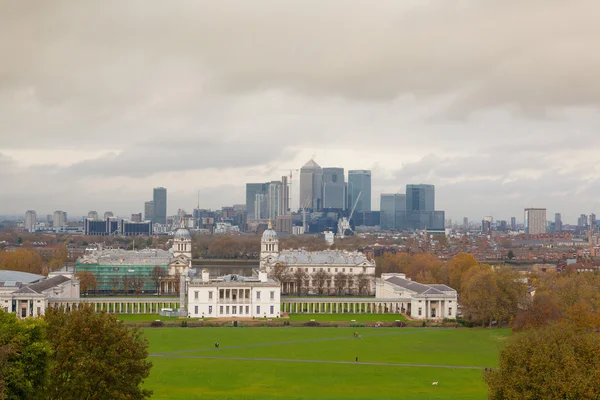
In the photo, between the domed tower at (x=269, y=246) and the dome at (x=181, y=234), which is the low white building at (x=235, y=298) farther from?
the dome at (x=181, y=234)

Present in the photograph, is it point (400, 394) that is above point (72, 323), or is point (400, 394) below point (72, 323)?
below

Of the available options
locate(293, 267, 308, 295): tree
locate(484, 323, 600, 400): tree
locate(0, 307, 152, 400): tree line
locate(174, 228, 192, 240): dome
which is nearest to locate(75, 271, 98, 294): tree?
locate(174, 228, 192, 240): dome

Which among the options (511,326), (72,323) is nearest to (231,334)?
(511,326)

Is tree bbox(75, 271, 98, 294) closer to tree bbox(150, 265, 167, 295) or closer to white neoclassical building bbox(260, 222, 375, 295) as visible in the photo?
tree bbox(150, 265, 167, 295)

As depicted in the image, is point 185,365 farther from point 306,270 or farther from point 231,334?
point 306,270

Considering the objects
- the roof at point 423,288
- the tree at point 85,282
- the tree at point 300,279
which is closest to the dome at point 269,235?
the tree at point 300,279

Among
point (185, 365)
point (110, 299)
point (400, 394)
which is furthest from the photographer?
point (110, 299)
